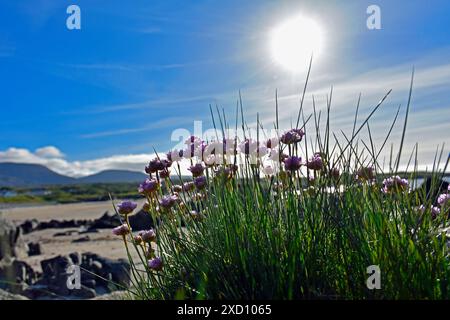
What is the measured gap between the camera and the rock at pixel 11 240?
10.9m

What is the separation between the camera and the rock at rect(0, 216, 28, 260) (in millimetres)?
10891

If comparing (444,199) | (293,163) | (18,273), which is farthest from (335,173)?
(18,273)

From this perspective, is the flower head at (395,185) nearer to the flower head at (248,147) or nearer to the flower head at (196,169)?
the flower head at (248,147)

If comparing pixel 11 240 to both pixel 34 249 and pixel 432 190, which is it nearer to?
pixel 34 249

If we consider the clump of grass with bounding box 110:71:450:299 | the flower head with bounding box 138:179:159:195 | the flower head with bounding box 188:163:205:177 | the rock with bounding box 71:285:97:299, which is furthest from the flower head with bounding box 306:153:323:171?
the rock with bounding box 71:285:97:299

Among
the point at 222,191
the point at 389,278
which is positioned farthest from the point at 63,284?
the point at 389,278

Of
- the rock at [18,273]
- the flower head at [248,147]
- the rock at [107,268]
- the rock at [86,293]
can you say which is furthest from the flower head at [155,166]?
the rock at [18,273]

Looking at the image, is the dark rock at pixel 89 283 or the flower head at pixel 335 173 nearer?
the flower head at pixel 335 173

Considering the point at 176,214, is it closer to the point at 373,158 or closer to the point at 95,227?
the point at 373,158

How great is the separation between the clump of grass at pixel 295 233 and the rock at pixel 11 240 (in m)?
8.83

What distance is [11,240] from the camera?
11.4 m

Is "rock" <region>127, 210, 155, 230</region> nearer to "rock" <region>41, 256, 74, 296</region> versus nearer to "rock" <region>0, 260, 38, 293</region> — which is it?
"rock" <region>41, 256, 74, 296</region>

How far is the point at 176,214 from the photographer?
3.44 metres

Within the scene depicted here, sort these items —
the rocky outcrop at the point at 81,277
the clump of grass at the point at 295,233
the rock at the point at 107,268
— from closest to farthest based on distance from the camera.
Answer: the clump of grass at the point at 295,233
the rocky outcrop at the point at 81,277
the rock at the point at 107,268
